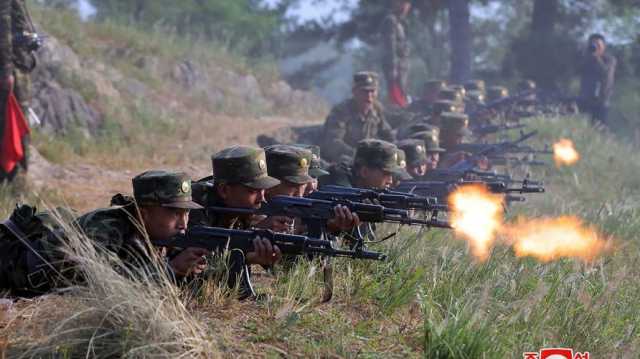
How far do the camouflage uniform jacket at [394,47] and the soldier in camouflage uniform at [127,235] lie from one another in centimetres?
1423

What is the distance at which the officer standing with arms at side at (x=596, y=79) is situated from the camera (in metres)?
19.6

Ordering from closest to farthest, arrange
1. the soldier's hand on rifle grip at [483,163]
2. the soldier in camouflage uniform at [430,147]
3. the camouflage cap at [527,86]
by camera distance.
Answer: the soldier in camouflage uniform at [430,147], the soldier's hand on rifle grip at [483,163], the camouflage cap at [527,86]

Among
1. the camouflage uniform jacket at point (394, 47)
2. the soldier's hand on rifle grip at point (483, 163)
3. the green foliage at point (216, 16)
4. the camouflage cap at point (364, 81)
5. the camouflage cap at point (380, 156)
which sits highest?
the green foliage at point (216, 16)

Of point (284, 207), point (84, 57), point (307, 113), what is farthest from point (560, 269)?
point (307, 113)

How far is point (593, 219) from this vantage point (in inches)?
374

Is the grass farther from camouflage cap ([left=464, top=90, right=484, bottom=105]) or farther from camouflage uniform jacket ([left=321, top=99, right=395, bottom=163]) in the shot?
camouflage cap ([left=464, top=90, right=484, bottom=105])

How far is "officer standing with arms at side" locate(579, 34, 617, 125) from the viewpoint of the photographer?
773 inches

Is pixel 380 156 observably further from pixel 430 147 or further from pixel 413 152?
pixel 430 147

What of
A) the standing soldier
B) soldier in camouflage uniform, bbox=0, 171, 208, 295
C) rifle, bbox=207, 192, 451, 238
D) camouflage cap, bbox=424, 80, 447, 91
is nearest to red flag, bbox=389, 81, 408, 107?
the standing soldier

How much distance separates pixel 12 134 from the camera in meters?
9.57

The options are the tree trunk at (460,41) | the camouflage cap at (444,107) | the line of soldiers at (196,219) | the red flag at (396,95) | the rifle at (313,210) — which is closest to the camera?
the line of soldiers at (196,219)

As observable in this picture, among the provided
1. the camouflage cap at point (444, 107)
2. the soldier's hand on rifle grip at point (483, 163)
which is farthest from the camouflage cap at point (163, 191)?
the camouflage cap at point (444, 107)

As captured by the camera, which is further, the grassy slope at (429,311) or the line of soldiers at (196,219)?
the line of soldiers at (196,219)

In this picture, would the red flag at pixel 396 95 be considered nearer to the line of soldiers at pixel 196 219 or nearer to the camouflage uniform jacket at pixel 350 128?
the camouflage uniform jacket at pixel 350 128
